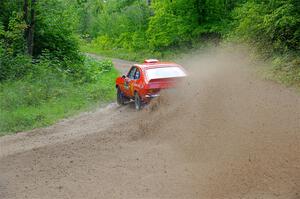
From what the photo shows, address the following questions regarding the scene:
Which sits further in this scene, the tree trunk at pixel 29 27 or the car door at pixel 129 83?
the tree trunk at pixel 29 27

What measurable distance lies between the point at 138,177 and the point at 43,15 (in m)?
17.4

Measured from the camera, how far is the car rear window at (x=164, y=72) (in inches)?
617

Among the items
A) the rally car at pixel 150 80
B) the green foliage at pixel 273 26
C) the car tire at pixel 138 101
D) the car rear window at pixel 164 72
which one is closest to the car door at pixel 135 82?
the rally car at pixel 150 80

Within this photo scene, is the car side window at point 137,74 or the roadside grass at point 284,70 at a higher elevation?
the roadside grass at point 284,70

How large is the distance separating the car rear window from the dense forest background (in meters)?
3.05

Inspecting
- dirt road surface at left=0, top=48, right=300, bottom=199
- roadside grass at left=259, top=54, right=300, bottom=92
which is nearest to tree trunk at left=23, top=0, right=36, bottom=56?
dirt road surface at left=0, top=48, right=300, bottom=199

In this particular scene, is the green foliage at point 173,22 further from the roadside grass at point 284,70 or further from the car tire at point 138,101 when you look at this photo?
the car tire at point 138,101

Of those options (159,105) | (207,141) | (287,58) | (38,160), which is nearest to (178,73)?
(159,105)

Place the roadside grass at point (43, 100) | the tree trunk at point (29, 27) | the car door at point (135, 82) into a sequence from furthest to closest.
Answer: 1. the tree trunk at point (29, 27)
2. the car door at point (135, 82)
3. the roadside grass at point (43, 100)

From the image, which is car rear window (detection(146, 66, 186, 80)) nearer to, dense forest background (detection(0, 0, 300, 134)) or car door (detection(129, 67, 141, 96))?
car door (detection(129, 67, 141, 96))

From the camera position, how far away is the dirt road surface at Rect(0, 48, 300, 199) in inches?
331

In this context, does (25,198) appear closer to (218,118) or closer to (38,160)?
(38,160)

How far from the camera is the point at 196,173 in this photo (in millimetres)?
8953

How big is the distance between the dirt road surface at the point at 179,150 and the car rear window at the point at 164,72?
0.58 meters
